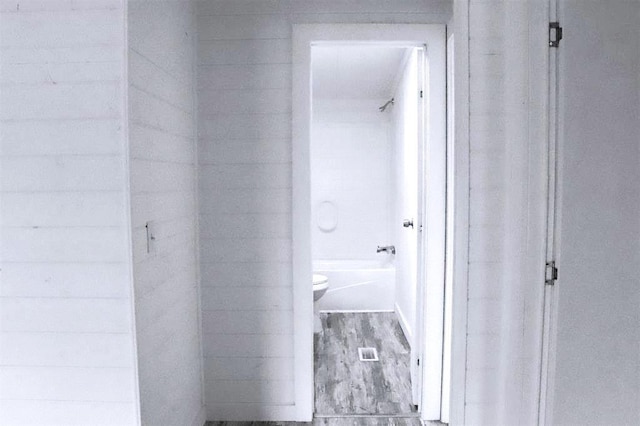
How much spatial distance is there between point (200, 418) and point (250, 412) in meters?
0.26

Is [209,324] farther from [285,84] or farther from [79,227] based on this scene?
[285,84]

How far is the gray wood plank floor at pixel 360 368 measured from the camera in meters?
2.54

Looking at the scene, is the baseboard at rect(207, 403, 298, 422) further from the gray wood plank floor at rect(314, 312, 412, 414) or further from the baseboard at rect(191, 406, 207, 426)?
the gray wood plank floor at rect(314, 312, 412, 414)

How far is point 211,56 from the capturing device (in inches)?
88.0

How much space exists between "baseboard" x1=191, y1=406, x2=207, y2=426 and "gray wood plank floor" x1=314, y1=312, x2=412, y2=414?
24.6 inches

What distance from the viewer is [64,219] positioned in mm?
1429

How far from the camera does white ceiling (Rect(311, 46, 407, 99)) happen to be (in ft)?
11.1

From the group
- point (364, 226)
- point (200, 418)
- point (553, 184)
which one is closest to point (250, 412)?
point (200, 418)

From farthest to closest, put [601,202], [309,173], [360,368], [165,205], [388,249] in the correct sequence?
[388,249] < [360,368] < [309,173] < [165,205] < [601,202]

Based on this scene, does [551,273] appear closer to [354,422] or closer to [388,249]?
[354,422]

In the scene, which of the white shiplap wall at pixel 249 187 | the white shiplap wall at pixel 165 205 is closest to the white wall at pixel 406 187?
the white shiplap wall at pixel 249 187

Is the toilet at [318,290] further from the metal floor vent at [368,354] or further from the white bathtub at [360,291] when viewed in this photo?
the white bathtub at [360,291]

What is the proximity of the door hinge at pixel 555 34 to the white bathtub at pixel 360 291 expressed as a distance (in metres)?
3.11

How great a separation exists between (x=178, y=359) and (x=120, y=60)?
128 cm
